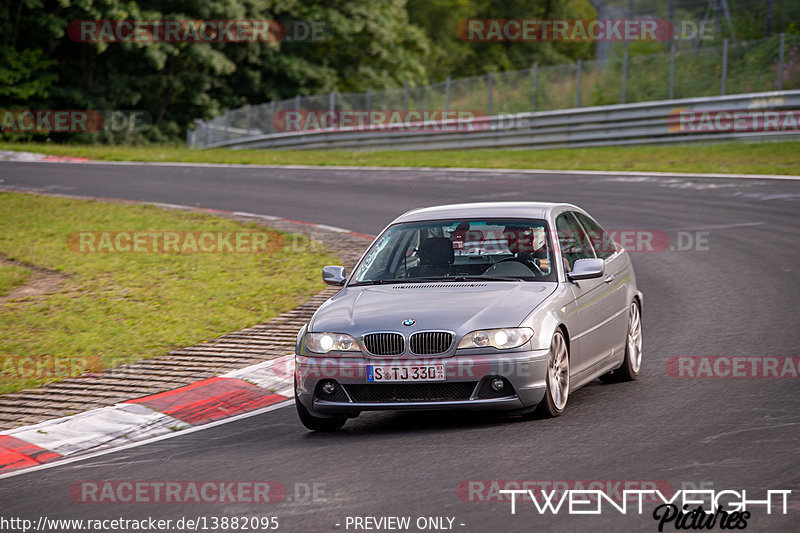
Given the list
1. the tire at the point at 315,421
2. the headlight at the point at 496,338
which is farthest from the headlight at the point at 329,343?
the headlight at the point at 496,338

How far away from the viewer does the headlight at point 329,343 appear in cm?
743

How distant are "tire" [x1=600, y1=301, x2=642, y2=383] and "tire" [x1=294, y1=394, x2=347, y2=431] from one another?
8.20ft

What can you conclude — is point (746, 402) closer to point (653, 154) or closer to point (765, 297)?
point (765, 297)

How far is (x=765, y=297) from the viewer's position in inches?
476

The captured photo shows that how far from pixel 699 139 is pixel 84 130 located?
24.7 m

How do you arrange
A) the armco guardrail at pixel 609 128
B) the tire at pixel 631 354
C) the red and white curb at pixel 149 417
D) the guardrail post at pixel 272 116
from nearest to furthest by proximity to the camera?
the red and white curb at pixel 149 417 → the tire at pixel 631 354 → the armco guardrail at pixel 609 128 → the guardrail post at pixel 272 116

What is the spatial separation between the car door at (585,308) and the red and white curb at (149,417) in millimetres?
2334

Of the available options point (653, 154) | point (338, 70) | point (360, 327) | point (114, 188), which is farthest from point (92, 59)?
point (360, 327)

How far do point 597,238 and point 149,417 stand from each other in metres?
3.87

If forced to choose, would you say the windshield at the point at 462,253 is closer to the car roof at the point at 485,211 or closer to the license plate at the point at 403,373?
the car roof at the point at 485,211

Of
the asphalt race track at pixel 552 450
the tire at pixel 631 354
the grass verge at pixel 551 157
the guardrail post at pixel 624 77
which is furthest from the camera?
the guardrail post at pixel 624 77

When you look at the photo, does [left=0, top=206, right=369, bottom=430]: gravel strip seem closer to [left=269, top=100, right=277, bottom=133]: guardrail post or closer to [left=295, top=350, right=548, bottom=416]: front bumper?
[left=295, top=350, right=548, bottom=416]: front bumper

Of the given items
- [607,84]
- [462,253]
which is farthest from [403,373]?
[607,84]

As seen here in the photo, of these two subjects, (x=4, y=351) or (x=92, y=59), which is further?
(x=92, y=59)
